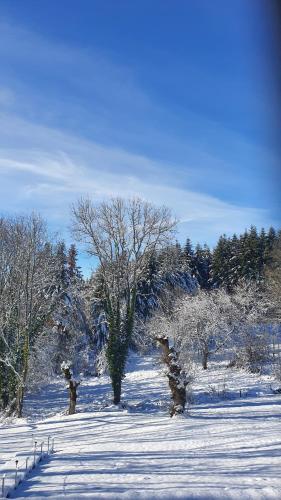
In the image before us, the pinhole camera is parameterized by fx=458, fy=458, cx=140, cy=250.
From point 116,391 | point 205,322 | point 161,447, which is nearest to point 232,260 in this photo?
point 205,322

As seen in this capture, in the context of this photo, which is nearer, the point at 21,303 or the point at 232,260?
the point at 21,303

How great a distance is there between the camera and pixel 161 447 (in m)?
13.9

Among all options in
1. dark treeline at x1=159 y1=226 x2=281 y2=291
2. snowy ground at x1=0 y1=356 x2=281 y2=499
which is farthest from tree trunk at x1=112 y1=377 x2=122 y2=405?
dark treeline at x1=159 y1=226 x2=281 y2=291

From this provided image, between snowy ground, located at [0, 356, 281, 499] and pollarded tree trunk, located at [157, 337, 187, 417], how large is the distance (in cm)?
81

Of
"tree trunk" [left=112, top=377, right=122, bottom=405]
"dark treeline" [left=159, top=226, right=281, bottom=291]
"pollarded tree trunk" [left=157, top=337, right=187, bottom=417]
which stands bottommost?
"tree trunk" [left=112, top=377, right=122, bottom=405]

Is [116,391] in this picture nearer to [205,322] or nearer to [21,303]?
[21,303]

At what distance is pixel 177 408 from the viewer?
20.0 m

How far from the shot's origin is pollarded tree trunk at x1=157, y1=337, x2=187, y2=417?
20.2 metres

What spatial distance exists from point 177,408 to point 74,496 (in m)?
12.0

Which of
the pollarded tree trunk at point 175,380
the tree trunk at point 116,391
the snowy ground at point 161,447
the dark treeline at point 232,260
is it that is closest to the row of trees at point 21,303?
the snowy ground at point 161,447

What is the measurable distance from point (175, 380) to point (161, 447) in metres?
6.73

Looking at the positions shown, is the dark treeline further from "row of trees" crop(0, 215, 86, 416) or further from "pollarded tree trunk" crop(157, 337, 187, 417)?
"pollarded tree trunk" crop(157, 337, 187, 417)

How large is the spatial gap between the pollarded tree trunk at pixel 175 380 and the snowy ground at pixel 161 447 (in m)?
0.81

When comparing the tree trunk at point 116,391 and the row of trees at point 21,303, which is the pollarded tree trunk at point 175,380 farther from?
the row of trees at point 21,303
